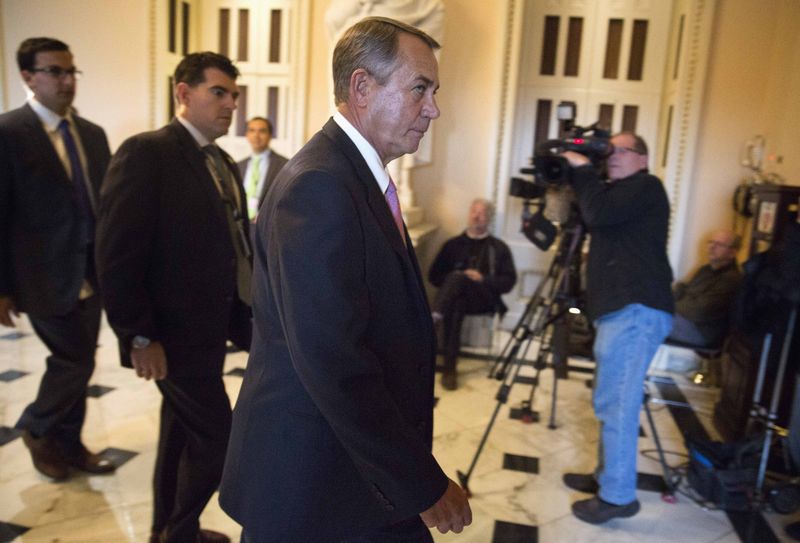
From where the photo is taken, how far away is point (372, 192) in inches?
39.2

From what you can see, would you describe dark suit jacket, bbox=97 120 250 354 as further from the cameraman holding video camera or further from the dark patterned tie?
the cameraman holding video camera

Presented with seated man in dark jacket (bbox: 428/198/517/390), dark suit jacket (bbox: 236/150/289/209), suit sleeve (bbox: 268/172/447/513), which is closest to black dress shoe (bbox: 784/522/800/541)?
seated man in dark jacket (bbox: 428/198/517/390)

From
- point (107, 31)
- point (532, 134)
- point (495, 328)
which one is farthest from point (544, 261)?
point (107, 31)

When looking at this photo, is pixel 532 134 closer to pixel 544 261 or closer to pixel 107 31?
pixel 544 261

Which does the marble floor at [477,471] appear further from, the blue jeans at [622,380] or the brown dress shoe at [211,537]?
the blue jeans at [622,380]

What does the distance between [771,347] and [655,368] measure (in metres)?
1.62

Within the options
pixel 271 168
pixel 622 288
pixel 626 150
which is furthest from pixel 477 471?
pixel 271 168

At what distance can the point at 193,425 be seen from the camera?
1.78m

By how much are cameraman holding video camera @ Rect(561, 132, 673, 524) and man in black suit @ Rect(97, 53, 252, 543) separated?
1264mm

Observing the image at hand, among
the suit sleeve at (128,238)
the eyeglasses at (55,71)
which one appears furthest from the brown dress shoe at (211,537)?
the eyeglasses at (55,71)

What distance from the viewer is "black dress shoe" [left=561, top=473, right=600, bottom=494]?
8.70 ft

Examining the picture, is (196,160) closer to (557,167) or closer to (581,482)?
(557,167)

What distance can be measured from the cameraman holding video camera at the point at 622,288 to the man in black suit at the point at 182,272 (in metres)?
1.26

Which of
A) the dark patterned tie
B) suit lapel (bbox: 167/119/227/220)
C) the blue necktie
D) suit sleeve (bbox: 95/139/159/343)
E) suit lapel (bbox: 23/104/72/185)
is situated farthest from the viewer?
the blue necktie
